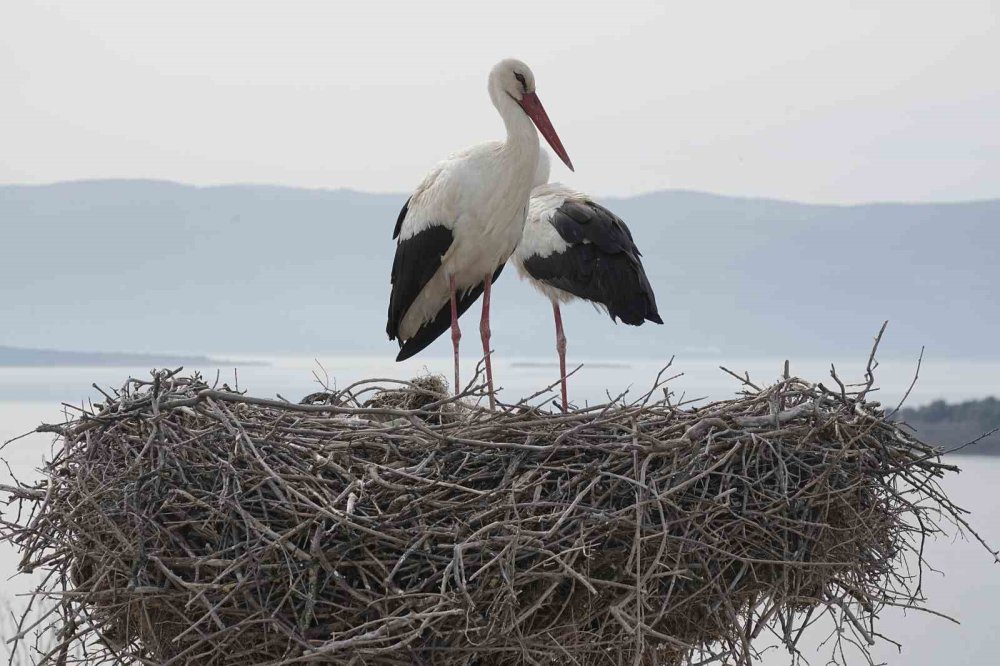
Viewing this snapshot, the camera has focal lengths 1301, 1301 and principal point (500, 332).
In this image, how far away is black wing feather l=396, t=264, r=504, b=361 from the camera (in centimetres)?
494

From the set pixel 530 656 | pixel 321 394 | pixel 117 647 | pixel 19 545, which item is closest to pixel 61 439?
pixel 19 545

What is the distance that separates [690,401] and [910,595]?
0.77 metres

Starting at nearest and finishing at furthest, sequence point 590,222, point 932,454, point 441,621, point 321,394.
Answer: point 441,621, point 932,454, point 321,394, point 590,222

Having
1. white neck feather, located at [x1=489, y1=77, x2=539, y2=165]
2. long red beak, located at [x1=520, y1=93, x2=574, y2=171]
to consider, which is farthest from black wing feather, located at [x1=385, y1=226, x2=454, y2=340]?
long red beak, located at [x1=520, y1=93, x2=574, y2=171]

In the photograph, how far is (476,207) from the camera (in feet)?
14.6

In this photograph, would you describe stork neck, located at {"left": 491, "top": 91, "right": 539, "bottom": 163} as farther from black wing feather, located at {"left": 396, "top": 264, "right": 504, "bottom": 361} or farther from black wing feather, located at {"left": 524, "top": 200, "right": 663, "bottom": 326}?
black wing feather, located at {"left": 524, "top": 200, "right": 663, "bottom": 326}

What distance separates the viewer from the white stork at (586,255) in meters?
5.23

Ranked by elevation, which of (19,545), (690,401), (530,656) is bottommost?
(530,656)

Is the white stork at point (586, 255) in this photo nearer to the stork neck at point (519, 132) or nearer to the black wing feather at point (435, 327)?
the black wing feather at point (435, 327)

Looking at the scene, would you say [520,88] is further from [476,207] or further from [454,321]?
[454,321]

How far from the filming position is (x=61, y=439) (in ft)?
10.8

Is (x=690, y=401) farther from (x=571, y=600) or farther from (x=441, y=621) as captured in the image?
(x=441, y=621)

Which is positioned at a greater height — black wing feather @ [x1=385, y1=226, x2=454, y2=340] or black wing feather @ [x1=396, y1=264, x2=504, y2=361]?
black wing feather @ [x1=385, y1=226, x2=454, y2=340]

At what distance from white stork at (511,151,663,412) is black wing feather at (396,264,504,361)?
15.0 inches
